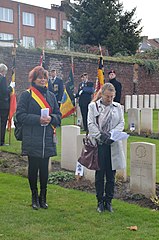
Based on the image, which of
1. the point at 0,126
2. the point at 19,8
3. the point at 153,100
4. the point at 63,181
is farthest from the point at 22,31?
the point at 63,181

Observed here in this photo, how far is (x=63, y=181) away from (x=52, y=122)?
2.31 meters

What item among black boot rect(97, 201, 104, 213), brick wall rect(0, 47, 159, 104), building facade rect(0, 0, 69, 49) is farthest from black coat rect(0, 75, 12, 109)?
building facade rect(0, 0, 69, 49)

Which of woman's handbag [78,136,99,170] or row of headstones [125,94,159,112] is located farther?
row of headstones [125,94,159,112]

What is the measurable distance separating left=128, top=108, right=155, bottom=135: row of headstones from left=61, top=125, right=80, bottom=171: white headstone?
244 inches

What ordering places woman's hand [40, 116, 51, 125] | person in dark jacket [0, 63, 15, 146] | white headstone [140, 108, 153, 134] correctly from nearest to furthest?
woman's hand [40, 116, 51, 125] → person in dark jacket [0, 63, 15, 146] → white headstone [140, 108, 153, 134]

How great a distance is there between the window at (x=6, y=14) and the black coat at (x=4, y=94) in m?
47.4

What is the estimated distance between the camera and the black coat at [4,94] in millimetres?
11957

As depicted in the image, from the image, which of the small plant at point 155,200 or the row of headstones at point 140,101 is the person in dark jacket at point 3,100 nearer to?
the small plant at point 155,200

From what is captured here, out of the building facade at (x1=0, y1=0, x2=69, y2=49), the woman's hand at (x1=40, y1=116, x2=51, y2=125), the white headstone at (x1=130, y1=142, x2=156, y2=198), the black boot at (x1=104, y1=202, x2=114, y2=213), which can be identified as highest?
the building facade at (x1=0, y1=0, x2=69, y2=49)

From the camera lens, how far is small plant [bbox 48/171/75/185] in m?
8.62

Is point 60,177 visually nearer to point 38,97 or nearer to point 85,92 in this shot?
point 38,97

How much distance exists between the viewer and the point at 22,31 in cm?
5941

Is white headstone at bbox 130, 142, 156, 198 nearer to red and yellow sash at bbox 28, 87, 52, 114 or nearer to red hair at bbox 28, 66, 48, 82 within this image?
red and yellow sash at bbox 28, 87, 52, 114

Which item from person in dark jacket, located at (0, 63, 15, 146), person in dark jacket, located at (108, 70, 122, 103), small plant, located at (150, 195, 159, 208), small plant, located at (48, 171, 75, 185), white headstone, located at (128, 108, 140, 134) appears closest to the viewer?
small plant, located at (150, 195, 159, 208)
